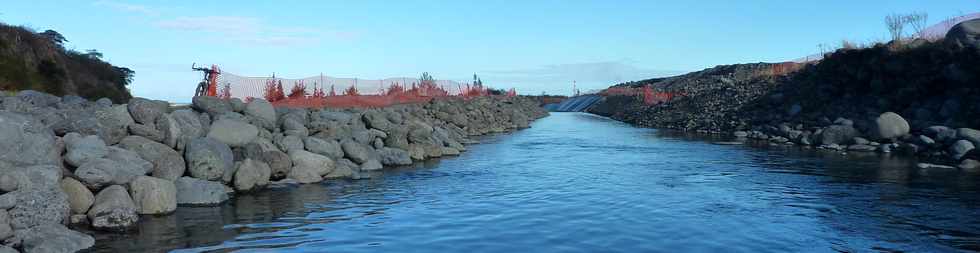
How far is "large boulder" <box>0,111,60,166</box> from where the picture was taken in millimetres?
12215

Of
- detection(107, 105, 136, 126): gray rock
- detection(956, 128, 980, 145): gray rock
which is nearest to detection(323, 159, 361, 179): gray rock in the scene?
detection(107, 105, 136, 126): gray rock

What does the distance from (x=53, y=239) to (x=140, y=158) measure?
4.51m

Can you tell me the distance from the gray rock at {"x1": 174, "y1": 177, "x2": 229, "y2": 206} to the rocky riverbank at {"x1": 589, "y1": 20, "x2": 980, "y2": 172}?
17697 mm

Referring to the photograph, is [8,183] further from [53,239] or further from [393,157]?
[393,157]

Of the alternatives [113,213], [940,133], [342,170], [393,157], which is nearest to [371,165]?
[393,157]

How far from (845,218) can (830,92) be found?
26980 millimetres

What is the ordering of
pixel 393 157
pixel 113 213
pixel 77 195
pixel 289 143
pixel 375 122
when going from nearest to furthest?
1. pixel 113 213
2. pixel 77 195
3. pixel 289 143
4. pixel 393 157
5. pixel 375 122

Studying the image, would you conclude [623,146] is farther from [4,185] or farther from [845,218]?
[4,185]

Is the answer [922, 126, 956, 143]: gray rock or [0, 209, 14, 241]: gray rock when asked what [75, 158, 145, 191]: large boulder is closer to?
[0, 209, 14, 241]: gray rock

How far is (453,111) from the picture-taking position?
40.6 m

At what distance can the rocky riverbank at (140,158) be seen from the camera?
1094cm

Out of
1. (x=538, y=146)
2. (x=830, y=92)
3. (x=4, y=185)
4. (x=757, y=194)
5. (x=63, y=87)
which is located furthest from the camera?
(x=830, y=92)

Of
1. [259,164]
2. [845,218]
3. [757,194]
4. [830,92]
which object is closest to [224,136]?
[259,164]

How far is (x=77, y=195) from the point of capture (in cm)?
1205
